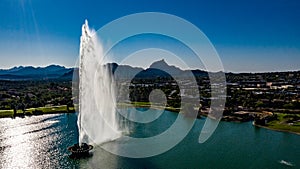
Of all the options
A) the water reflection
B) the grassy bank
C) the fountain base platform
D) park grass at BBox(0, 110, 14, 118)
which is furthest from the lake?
the grassy bank

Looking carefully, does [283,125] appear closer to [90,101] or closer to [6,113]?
[90,101]

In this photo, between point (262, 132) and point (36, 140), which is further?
point (262, 132)

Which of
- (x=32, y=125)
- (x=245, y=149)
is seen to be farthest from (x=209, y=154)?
(x=32, y=125)

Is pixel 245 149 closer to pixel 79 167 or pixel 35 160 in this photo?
pixel 79 167

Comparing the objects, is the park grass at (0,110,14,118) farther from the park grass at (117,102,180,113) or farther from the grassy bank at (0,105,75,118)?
the park grass at (117,102,180,113)

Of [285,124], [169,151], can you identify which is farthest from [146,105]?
[169,151]

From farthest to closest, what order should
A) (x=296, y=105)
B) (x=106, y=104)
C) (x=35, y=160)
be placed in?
1. (x=296, y=105)
2. (x=106, y=104)
3. (x=35, y=160)
